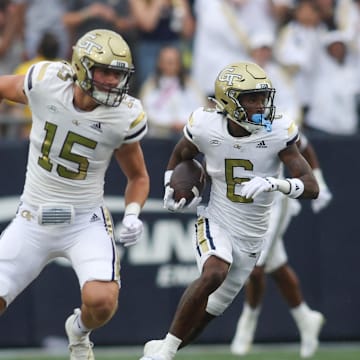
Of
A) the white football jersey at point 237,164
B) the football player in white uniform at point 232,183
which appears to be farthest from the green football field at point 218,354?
the white football jersey at point 237,164

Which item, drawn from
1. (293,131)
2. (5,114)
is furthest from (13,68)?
(293,131)

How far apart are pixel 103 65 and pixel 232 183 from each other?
1077 mm

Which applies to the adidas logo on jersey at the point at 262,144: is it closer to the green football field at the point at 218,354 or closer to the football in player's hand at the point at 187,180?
the football in player's hand at the point at 187,180

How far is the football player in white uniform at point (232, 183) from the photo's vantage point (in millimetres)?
7051

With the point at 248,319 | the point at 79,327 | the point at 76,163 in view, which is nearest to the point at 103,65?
the point at 76,163

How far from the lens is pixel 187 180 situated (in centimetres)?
733

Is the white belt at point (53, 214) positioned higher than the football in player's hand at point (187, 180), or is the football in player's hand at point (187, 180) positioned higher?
the football in player's hand at point (187, 180)

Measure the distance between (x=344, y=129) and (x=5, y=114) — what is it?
9.95ft

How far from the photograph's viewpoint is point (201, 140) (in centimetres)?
727

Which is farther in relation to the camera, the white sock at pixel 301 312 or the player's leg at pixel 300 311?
the white sock at pixel 301 312

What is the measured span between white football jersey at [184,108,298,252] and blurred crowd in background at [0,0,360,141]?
312cm

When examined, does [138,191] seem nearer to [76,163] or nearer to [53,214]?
[76,163]

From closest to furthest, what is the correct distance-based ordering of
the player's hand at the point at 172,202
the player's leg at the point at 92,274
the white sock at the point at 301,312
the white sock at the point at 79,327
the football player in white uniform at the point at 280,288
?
the player's leg at the point at 92,274 < the white sock at the point at 79,327 < the player's hand at the point at 172,202 < the football player in white uniform at the point at 280,288 < the white sock at the point at 301,312

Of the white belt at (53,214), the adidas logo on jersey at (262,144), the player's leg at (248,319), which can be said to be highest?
the adidas logo on jersey at (262,144)
